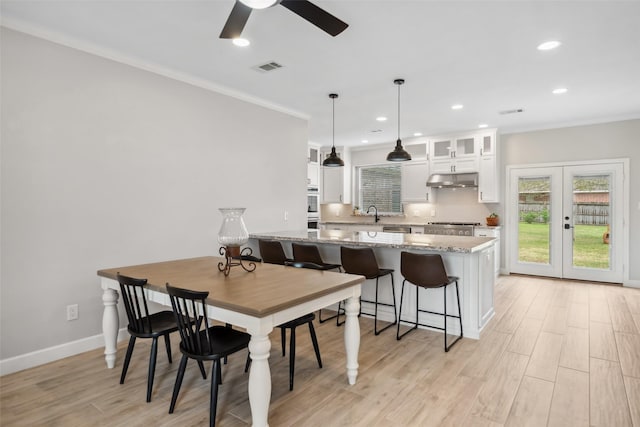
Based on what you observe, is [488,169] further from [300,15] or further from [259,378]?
[259,378]

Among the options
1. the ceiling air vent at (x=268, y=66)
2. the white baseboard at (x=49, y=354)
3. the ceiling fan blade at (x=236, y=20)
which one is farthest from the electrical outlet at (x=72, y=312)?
the ceiling air vent at (x=268, y=66)

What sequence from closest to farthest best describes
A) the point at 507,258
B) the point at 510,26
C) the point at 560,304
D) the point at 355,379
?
1. the point at 355,379
2. the point at 510,26
3. the point at 560,304
4. the point at 507,258

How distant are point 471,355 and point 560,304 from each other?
7.57 ft

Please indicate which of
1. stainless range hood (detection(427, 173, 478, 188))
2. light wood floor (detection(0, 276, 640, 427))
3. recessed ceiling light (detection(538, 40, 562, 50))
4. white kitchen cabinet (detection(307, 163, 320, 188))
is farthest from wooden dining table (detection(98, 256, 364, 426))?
stainless range hood (detection(427, 173, 478, 188))

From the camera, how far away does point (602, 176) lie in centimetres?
573

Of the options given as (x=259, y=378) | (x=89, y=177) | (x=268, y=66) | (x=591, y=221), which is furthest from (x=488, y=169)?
(x=89, y=177)

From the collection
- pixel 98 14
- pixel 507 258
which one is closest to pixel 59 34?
pixel 98 14

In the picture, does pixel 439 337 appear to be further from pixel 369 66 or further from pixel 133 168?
pixel 133 168

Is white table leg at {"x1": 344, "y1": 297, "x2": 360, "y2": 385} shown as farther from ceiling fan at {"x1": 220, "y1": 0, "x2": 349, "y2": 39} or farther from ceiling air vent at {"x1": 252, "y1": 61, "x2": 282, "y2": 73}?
ceiling air vent at {"x1": 252, "y1": 61, "x2": 282, "y2": 73}

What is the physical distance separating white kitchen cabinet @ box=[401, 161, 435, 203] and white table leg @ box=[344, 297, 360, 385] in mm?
5068

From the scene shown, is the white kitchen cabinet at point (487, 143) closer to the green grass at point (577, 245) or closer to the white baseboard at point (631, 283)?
the green grass at point (577, 245)

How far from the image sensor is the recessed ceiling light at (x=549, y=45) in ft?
10.1

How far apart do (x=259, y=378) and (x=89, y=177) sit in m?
2.47

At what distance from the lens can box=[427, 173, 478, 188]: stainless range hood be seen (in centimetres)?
658
